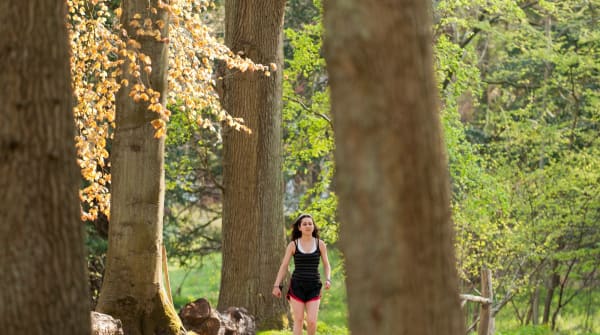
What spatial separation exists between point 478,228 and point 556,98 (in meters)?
8.67

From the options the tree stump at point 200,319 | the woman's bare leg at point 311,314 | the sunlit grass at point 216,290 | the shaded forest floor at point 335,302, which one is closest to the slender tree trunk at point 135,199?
the tree stump at point 200,319

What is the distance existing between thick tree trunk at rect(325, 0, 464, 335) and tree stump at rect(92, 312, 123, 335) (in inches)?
233

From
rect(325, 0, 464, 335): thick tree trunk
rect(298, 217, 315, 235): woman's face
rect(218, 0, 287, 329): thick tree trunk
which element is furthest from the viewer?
rect(218, 0, 287, 329): thick tree trunk

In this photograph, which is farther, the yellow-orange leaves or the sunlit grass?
the sunlit grass

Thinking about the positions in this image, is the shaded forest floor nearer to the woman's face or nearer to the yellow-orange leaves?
the yellow-orange leaves

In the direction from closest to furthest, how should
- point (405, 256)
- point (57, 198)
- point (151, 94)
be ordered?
point (405, 256) < point (57, 198) < point (151, 94)

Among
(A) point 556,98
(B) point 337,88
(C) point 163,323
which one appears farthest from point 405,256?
(A) point 556,98

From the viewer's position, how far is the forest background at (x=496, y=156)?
22.5 m

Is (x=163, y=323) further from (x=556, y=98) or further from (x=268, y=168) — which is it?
(x=556, y=98)

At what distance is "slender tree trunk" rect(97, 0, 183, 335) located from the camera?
431 inches

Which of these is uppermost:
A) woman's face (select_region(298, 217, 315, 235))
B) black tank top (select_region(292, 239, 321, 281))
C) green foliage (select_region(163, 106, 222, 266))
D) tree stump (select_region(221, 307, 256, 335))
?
green foliage (select_region(163, 106, 222, 266))

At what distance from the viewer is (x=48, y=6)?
6129 millimetres

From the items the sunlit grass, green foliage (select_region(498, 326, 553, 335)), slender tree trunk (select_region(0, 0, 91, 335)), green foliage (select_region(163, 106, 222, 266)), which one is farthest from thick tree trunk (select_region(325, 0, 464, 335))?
the sunlit grass

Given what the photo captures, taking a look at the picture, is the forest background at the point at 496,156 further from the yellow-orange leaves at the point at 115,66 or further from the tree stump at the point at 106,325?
the tree stump at the point at 106,325
